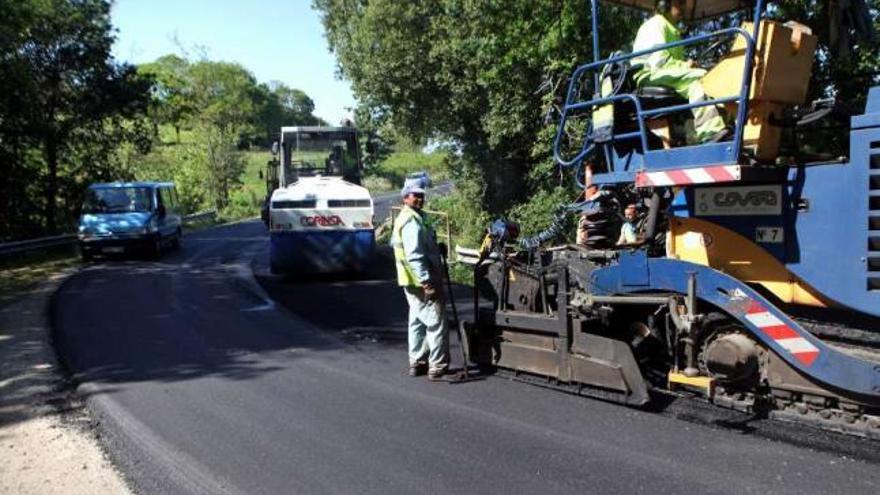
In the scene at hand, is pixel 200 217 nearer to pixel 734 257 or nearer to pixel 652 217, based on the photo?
pixel 652 217

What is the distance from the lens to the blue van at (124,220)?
18.4 metres

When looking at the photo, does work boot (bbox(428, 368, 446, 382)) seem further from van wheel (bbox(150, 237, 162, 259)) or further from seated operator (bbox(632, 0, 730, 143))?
van wheel (bbox(150, 237, 162, 259))

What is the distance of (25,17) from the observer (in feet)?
64.3

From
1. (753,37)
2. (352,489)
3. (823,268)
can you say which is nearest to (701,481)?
(823,268)

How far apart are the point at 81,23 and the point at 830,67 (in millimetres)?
21559

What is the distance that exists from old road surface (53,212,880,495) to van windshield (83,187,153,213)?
11.1 meters

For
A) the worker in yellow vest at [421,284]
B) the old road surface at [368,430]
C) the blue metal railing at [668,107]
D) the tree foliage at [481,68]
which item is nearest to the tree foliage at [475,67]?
the tree foliage at [481,68]

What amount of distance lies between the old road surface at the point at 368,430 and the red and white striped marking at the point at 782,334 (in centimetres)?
56

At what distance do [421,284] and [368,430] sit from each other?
165 centimetres

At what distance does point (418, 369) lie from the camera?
675 cm

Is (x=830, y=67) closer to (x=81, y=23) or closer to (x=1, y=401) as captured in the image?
(x=1, y=401)

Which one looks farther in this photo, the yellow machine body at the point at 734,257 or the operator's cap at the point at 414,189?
the operator's cap at the point at 414,189

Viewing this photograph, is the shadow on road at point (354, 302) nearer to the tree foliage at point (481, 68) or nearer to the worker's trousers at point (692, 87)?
the worker's trousers at point (692, 87)

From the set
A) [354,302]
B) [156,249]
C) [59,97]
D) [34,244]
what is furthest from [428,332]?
[59,97]
